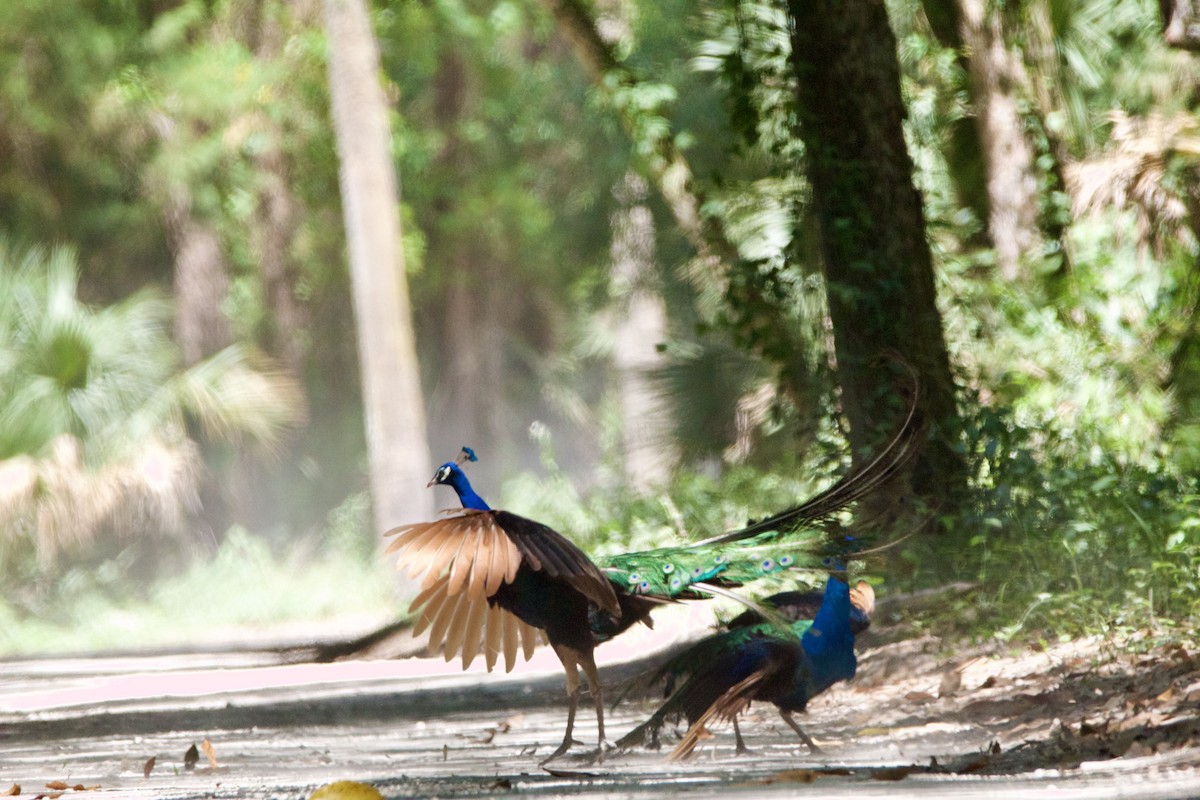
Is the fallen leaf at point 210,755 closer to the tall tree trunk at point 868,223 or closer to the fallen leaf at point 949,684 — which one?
the fallen leaf at point 949,684

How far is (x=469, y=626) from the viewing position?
4.87m

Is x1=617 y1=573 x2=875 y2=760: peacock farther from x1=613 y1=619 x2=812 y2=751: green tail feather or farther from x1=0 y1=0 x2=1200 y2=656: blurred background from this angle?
x1=0 y1=0 x2=1200 y2=656: blurred background

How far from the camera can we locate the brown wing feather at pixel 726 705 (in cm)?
466

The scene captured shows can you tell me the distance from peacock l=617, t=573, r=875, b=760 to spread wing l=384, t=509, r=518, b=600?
82cm

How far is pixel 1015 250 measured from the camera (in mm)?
10422

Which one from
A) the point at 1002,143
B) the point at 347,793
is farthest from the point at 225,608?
the point at 347,793

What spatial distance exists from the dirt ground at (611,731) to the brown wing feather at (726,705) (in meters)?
0.11

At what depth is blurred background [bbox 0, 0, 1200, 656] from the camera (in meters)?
7.87

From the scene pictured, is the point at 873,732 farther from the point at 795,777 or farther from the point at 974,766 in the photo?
the point at 795,777

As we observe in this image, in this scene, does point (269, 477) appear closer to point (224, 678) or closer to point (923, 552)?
point (224, 678)

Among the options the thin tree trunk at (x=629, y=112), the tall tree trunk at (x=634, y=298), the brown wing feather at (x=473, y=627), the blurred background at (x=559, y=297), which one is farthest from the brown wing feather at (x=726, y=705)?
the tall tree trunk at (x=634, y=298)

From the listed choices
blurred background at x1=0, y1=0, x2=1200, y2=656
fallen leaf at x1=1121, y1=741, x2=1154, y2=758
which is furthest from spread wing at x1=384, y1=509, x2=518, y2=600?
blurred background at x1=0, y1=0, x2=1200, y2=656

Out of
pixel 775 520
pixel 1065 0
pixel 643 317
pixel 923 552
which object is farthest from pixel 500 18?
pixel 775 520

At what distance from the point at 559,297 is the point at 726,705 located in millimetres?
21629
